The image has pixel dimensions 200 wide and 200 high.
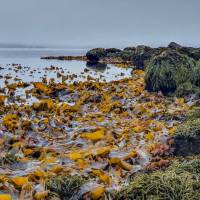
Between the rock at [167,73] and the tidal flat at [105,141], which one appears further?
the rock at [167,73]

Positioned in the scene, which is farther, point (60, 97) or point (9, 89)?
point (9, 89)

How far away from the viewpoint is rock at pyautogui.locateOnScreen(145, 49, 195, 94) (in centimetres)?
1798

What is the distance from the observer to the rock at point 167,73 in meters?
18.0

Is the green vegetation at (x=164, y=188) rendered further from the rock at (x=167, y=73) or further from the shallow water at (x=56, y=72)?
the shallow water at (x=56, y=72)

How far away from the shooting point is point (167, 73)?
18.5 metres

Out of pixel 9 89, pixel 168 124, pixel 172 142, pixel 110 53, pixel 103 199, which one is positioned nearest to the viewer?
pixel 103 199

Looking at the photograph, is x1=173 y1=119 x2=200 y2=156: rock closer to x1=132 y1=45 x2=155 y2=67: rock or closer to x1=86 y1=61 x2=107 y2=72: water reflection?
x1=86 y1=61 x2=107 y2=72: water reflection

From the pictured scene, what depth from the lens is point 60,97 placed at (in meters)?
18.3

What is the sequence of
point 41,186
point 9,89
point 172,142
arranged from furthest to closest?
1. point 9,89
2. point 172,142
3. point 41,186

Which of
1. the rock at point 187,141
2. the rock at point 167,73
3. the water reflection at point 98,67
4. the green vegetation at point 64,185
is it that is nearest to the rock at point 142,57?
the water reflection at point 98,67

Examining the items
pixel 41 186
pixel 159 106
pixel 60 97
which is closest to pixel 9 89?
pixel 60 97

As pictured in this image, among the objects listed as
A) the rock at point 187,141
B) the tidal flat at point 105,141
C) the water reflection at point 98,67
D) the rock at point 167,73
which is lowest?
the water reflection at point 98,67

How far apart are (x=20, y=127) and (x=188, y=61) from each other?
35.5 feet

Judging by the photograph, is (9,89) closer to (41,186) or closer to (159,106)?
(159,106)
